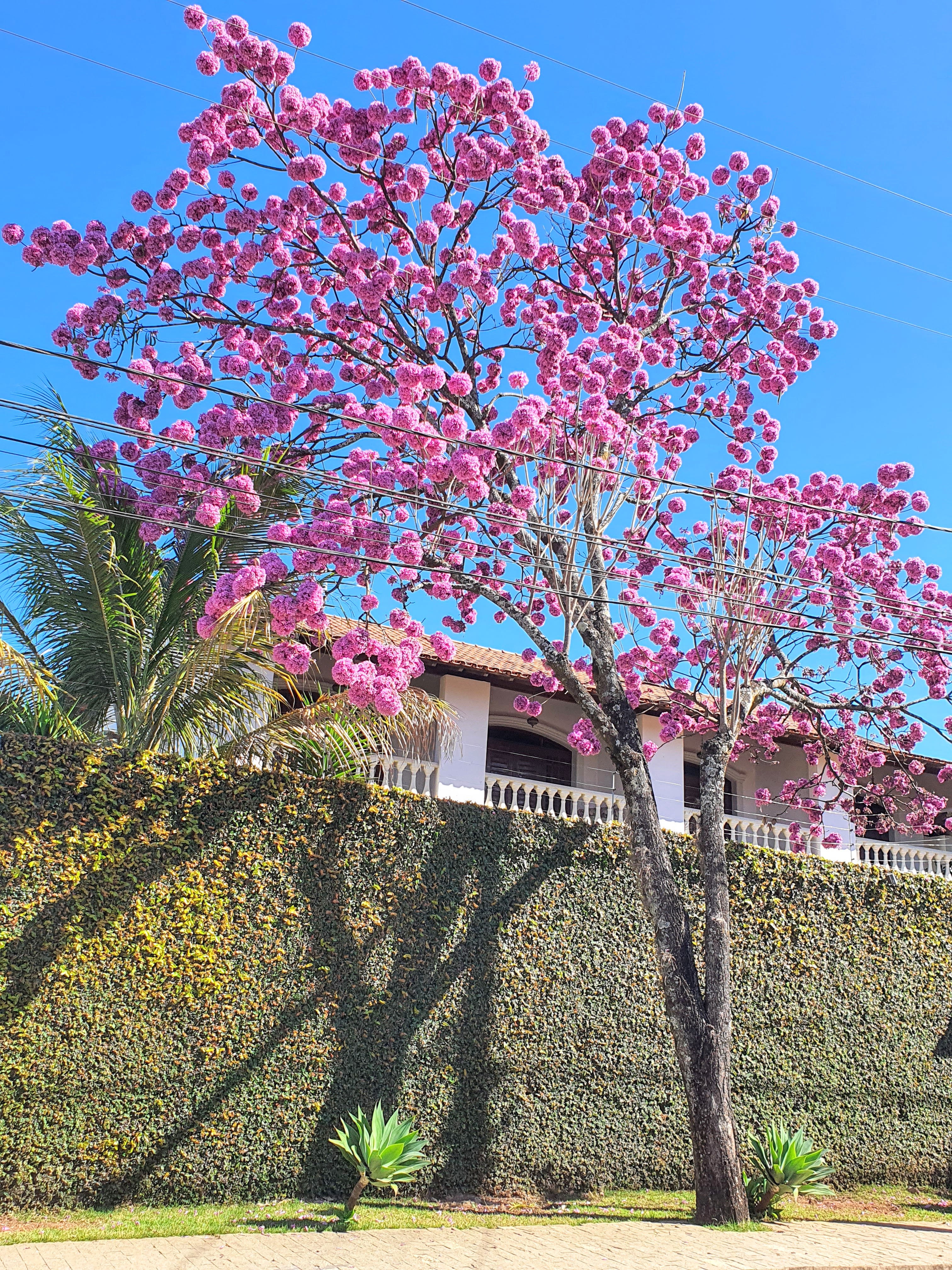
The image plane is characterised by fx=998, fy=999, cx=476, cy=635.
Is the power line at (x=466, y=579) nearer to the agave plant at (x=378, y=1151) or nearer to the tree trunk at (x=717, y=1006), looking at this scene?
the tree trunk at (x=717, y=1006)

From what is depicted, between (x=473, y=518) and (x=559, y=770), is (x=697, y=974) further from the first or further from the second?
(x=559, y=770)

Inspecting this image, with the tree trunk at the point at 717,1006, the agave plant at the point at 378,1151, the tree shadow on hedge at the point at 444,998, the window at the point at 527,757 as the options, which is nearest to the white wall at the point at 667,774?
the window at the point at 527,757

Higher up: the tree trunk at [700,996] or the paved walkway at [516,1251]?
the tree trunk at [700,996]

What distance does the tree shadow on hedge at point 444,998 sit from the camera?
7.89 m

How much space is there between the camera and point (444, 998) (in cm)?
843

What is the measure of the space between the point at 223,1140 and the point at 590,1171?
330 cm

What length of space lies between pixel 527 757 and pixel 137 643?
33.5 feet

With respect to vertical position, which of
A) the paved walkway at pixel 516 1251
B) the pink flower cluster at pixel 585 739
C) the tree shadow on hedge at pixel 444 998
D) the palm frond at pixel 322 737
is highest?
the pink flower cluster at pixel 585 739

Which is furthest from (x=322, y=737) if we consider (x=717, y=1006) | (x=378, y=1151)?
(x=717, y=1006)

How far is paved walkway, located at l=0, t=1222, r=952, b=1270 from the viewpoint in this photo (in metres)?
5.99

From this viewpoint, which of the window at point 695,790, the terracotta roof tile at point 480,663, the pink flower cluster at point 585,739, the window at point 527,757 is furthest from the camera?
the window at point 695,790

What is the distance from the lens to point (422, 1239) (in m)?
6.88

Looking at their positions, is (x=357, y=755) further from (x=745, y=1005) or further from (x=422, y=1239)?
(x=745, y=1005)

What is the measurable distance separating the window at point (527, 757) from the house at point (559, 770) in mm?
17
